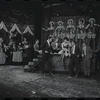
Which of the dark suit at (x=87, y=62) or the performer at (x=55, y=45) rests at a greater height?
the performer at (x=55, y=45)

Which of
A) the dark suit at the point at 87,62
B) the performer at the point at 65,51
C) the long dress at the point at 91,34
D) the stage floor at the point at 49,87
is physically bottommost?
the stage floor at the point at 49,87

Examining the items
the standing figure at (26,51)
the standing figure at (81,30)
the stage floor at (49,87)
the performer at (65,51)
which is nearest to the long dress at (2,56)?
the standing figure at (26,51)

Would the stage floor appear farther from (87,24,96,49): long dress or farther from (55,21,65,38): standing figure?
(55,21,65,38): standing figure

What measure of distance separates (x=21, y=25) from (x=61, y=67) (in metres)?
4.96

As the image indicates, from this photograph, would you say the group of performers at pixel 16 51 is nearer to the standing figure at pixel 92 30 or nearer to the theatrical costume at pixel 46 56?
the theatrical costume at pixel 46 56

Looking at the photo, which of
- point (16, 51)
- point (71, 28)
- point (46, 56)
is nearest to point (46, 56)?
point (46, 56)

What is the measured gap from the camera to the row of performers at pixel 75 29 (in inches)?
409

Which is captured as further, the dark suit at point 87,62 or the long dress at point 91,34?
the long dress at point 91,34

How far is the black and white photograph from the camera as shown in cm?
655

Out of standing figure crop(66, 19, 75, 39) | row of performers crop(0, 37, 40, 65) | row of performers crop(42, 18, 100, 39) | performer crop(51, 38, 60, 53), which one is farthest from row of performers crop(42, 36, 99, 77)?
row of performers crop(0, 37, 40, 65)

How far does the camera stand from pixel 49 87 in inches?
258

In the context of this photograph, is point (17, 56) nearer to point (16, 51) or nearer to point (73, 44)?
point (16, 51)

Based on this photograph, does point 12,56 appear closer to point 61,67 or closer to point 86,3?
point 61,67

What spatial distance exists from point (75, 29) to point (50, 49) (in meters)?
2.84
